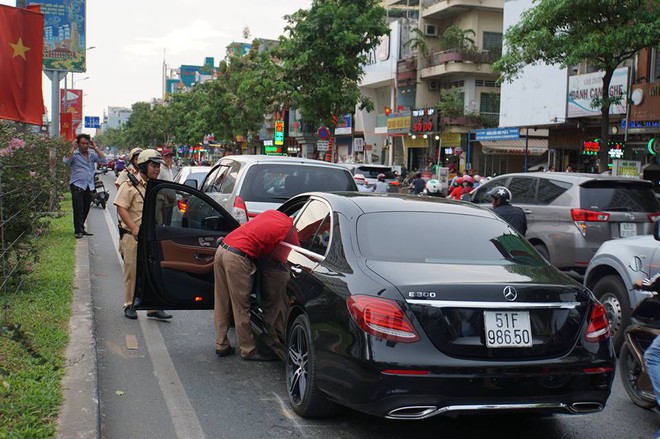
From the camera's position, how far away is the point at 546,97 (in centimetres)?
2595

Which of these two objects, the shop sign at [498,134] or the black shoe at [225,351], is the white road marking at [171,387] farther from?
the shop sign at [498,134]

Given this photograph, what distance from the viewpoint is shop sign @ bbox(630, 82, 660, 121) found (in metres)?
20.0

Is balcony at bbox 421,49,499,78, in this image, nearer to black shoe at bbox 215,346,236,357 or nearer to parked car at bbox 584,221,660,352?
parked car at bbox 584,221,660,352

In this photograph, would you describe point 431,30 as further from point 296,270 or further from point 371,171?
point 296,270

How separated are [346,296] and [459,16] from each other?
121 feet

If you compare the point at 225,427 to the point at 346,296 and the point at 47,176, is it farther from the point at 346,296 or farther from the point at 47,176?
the point at 47,176

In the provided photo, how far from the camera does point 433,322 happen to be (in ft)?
13.7

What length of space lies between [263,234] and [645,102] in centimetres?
1742

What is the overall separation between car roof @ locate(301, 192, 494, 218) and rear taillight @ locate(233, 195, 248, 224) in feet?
11.5

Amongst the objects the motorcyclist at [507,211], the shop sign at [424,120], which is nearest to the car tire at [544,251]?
→ the motorcyclist at [507,211]

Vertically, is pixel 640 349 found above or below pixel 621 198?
below

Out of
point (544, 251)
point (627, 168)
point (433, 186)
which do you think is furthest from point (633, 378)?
point (627, 168)

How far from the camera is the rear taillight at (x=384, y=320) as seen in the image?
417 centimetres

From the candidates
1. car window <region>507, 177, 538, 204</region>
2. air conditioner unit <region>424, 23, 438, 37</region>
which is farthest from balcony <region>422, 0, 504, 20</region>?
car window <region>507, 177, 538, 204</region>
